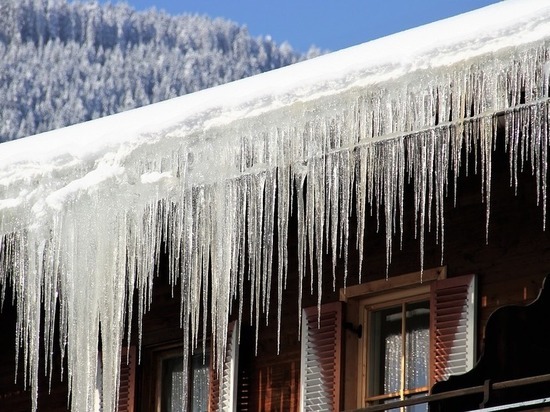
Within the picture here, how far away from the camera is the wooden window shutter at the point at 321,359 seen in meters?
12.1

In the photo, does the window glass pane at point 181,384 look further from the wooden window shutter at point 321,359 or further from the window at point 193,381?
the wooden window shutter at point 321,359

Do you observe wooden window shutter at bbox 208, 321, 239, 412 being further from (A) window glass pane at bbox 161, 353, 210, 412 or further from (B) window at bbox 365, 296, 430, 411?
(B) window at bbox 365, 296, 430, 411

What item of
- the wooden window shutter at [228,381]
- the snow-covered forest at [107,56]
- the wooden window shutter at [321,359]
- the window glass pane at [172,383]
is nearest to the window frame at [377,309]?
the wooden window shutter at [321,359]

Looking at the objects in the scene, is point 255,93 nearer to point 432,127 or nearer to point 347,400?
point 432,127

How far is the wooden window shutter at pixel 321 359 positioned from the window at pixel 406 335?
0.26ft

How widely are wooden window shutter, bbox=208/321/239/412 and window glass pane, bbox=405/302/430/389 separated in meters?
1.40

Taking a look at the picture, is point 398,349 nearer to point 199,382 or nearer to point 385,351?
point 385,351

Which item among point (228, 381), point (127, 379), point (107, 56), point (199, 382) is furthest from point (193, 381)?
point (107, 56)

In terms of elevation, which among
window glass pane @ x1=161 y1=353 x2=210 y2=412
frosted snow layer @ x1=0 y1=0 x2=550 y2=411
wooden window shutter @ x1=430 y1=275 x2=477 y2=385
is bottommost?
wooden window shutter @ x1=430 y1=275 x2=477 y2=385

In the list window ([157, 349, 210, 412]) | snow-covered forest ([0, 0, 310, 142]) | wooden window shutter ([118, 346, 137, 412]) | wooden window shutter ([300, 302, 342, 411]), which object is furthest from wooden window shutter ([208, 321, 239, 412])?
snow-covered forest ([0, 0, 310, 142])

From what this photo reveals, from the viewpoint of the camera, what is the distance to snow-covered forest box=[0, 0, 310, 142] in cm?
9375

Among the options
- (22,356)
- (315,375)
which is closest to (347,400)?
(315,375)

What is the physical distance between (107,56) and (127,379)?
290 feet

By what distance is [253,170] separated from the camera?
432 inches
